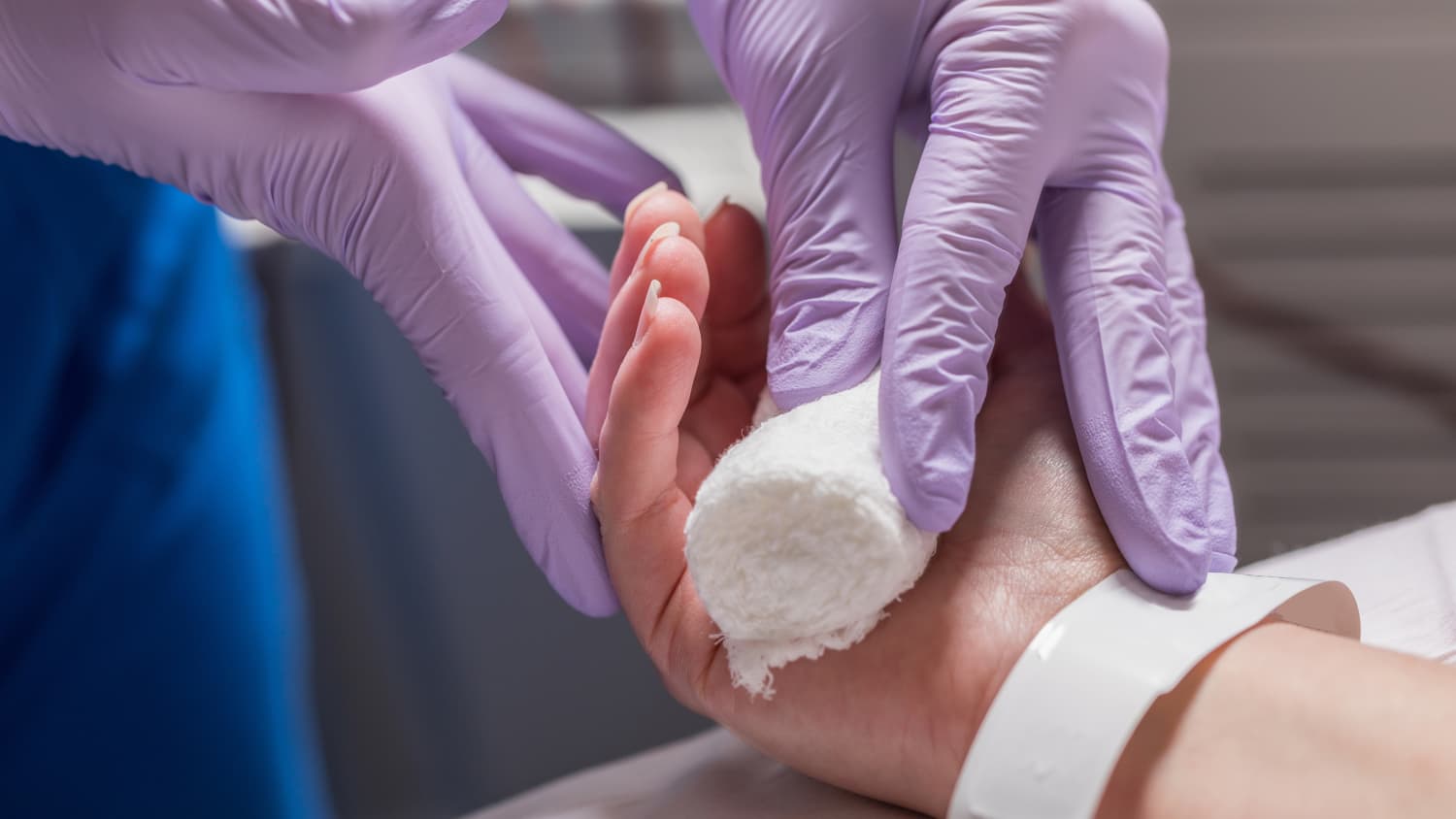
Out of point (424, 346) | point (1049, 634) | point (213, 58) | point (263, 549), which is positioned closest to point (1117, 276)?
point (1049, 634)

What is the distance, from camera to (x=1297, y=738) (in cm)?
54

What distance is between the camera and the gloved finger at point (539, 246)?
78 centimetres

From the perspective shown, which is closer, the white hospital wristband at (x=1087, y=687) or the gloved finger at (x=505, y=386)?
the white hospital wristband at (x=1087, y=687)

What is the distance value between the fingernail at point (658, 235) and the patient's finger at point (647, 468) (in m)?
0.04

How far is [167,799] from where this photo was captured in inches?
37.4

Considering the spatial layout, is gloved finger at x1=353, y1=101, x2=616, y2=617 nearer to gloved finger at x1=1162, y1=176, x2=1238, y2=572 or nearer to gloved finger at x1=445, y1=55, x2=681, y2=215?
gloved finger at x1=445, y1=55, x2=681, y2=215

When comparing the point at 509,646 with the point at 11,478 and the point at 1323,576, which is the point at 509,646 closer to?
the point at 11,478

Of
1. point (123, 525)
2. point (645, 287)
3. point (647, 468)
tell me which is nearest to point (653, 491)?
point (647, 468)

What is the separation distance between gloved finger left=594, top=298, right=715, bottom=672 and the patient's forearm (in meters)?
0.26

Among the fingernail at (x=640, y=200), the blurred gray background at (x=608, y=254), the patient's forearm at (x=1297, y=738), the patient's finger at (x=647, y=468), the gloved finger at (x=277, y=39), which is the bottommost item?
the blurred gray background at (x=608, y=254)

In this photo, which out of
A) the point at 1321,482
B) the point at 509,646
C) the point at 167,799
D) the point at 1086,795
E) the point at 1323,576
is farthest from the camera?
the point at 1321,482

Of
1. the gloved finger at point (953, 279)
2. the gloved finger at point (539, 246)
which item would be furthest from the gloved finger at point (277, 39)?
the gloved finger at point (953, 279)

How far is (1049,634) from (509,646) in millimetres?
887

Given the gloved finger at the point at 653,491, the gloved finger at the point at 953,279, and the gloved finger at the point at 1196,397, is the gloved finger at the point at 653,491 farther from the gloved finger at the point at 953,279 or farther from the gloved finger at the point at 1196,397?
the gloved finger at the point at 1196,397
